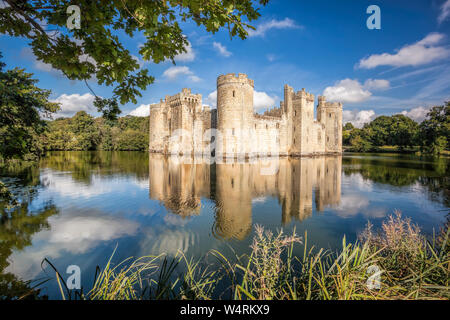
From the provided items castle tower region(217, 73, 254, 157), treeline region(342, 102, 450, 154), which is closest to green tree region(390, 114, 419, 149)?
treeline region(342, 102, 450, 154)

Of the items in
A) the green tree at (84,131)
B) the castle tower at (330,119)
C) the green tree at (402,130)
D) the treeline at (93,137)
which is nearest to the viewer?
the castle tower at (330,119)

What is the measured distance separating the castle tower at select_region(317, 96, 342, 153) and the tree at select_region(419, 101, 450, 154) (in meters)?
13.5

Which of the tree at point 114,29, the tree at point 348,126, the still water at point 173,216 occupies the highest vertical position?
the tree at point 348,126

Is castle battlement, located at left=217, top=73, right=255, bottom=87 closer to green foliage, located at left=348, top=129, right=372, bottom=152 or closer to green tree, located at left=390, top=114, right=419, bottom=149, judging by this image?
green tree, located at left=390, top=114, right=419, bottom=149

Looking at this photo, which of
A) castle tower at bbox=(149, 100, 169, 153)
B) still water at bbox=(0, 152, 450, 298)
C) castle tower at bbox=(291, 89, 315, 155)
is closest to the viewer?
still water at bbox=(0, 152, 450, 298)

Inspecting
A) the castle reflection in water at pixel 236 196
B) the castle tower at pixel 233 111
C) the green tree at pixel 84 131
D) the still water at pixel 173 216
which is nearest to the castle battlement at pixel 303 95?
the castle tower at pixel 233 111

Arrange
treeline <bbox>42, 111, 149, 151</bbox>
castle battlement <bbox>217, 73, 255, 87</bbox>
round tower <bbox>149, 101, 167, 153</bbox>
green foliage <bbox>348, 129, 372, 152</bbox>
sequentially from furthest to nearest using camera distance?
green foliage <bbox>348, 129, 372, 152</bbox> → treeline <bbox>42, 111, 149, 151</bbox> → round tower <bbox>149, 101, 167, 153</bbox> → castle battlement <bbox>217, 73, 255, 87</bbox>

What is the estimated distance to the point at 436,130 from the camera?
35812mm

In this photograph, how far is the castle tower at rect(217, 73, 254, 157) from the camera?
86.6 ft

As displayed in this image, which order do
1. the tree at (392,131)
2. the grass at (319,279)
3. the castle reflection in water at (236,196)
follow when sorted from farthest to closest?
the tree at (392,131)
the castle reflection in water at (236,196)
the grass at (319,279)

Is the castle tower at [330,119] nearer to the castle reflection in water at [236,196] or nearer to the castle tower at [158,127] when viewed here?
the castle tower at [158,127]

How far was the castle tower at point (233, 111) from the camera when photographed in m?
26.4

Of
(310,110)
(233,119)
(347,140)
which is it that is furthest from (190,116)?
(347,140)
